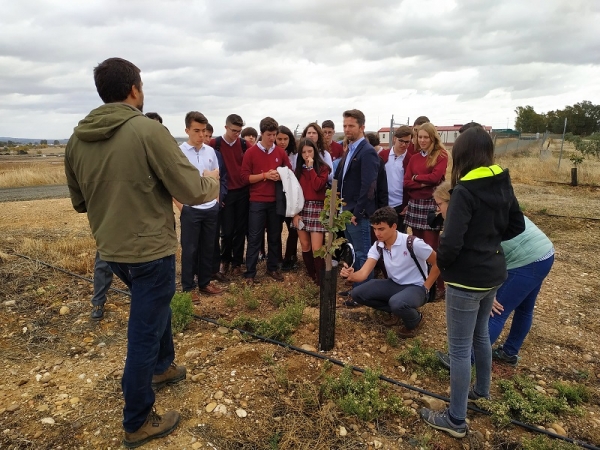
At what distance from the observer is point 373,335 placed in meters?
3.71

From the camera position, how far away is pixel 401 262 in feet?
12.1

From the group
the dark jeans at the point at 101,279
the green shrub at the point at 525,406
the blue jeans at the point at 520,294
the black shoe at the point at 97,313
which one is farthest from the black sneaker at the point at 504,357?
the black shoe at the point at 97,313

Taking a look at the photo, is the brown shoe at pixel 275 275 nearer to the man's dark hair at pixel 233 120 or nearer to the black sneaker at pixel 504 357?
the man's dark hair at pixel 233 120

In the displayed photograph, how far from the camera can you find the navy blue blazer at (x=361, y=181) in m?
4.32

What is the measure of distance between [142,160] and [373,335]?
8.59 feet

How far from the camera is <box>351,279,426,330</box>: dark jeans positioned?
3.55 meters

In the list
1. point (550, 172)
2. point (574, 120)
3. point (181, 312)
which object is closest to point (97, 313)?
point (181, 312)

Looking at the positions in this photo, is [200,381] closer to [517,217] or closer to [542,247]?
[517,217]

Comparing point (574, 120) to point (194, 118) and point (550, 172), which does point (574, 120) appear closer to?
point (550, 172)

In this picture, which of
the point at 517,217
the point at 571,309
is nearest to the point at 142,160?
the point at 517,217

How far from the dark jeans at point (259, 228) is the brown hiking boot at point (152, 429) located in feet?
8.84

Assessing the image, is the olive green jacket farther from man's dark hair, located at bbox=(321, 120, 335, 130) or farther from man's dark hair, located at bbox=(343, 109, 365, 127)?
man's dark hair, located at bbox=(321, 120, 335, 130)

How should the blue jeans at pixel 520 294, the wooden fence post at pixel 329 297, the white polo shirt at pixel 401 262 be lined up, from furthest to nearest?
1. the white polo shirt at pixel 401 262
2. the wooden fence post at pixel 329 297
3. the blue jeans at pixel 520 294

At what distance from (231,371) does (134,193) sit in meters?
1.66
